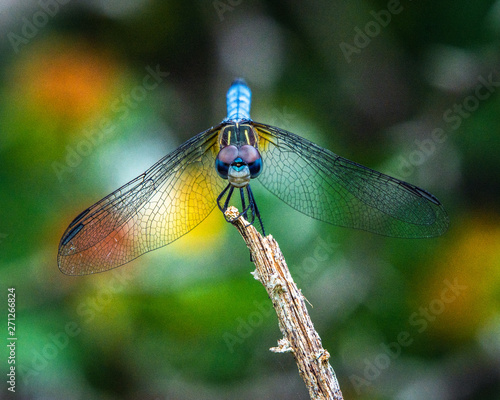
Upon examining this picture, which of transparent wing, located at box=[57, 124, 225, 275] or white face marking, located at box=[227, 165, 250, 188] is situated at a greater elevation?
transparent wing, located at box=[57, 124, 225, 275]

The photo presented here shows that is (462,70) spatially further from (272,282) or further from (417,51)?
(272,282)

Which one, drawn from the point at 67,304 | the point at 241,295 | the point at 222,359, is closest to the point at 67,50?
the point at 67,304

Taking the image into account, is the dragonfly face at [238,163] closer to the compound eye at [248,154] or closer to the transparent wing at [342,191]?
the compound eye at [248,154]

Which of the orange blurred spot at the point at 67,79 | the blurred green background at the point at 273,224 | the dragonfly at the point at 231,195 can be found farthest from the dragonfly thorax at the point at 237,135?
the orange blurred spot at the point at 67,79

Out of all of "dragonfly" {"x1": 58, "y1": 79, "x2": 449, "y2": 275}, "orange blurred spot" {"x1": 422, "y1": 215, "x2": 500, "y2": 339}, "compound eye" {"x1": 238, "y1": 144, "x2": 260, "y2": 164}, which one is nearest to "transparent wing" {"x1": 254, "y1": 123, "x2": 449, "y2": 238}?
"dragonfly" {"x1": 58, "y1": 79, "x2": 449, "y2": 275}

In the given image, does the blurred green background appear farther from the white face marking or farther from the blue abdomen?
the white face marking

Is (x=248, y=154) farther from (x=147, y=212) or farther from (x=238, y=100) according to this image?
(x=238, y=100)
